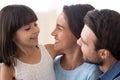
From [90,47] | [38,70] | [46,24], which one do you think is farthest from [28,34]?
[46,24]

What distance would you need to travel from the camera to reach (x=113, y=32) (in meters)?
1.12

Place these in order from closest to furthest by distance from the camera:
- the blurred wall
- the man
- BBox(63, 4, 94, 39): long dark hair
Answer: the man < BBox(63, 4, 94, 39): long dark hair < the blurred wall

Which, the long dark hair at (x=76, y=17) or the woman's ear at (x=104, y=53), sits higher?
the long dark hair at (x=76, y=17)

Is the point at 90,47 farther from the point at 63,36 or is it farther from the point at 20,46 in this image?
the point at 20,46

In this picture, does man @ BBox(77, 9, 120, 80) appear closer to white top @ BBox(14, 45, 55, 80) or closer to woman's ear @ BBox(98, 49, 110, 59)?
woman's ear @ BBox(98, 49, 110, 59)

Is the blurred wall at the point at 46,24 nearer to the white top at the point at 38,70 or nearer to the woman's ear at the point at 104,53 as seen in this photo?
the white top at the point at 38,70

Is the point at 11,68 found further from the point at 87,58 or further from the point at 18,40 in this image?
the point at 87,58

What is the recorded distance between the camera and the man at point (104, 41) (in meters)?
1.12

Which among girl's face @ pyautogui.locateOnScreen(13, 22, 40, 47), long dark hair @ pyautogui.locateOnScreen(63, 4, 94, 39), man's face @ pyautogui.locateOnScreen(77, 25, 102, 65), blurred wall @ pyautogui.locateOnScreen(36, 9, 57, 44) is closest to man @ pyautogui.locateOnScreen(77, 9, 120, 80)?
man's face @ pyautogui.locateOnScreen(77, 25, 102, 65)

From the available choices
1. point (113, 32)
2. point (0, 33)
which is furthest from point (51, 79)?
point (113, 32)

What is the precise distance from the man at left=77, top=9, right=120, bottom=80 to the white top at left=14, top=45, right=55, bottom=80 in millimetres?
336

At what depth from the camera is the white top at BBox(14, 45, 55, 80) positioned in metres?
1.43

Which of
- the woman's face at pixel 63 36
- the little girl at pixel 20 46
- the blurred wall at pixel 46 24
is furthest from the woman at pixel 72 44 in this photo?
the blurred wall at pixel 46 24

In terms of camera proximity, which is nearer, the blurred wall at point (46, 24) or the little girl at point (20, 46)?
the little girl at point (20, 46)
